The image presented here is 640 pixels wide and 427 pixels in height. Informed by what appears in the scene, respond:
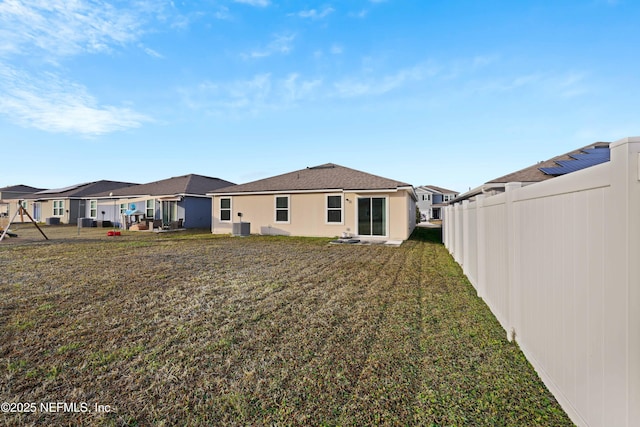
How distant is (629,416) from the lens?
1325 mm

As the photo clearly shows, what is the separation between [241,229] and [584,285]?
51.4ft

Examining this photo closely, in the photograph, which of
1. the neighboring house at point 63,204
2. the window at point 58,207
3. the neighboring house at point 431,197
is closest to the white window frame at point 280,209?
the neighboring house at point 63,204

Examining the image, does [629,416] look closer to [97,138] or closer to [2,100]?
[2,100]

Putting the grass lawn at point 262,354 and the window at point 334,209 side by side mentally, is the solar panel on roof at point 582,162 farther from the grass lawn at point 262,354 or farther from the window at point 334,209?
the window at point 334,209

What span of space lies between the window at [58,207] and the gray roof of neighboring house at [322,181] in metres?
20.2

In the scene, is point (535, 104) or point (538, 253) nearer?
point (538, 253)

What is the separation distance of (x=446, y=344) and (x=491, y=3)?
961 cm

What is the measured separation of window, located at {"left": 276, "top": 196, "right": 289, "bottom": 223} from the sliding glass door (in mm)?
4266

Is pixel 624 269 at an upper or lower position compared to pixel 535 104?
lower

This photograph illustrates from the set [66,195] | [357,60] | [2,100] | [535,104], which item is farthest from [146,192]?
[535,104]

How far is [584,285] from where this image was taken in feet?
5.57

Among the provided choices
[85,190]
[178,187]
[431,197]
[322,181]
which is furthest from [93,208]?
[431,197]

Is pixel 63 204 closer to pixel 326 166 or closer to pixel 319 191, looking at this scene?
pixel 326 166

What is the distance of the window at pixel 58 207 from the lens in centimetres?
2691
